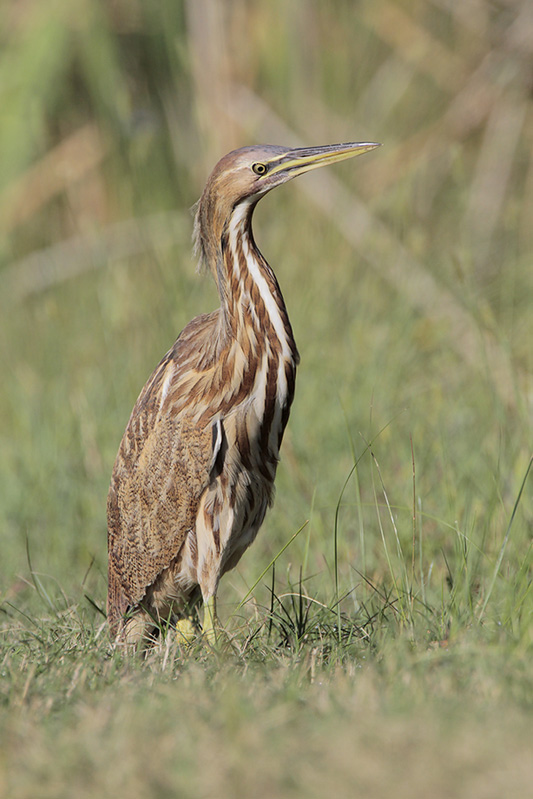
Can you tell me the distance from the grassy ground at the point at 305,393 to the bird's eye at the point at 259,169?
715 millimetres

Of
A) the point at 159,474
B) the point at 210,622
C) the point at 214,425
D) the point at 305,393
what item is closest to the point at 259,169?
the point at 214,425

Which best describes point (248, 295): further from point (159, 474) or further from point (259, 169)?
point (159, 474)

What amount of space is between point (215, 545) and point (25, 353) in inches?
125

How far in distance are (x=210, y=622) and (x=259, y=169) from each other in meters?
1.27

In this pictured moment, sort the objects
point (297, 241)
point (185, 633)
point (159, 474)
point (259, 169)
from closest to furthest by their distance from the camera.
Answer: point (259, 169) → point (185, 633) → point (159, 474) → point (297, 241)

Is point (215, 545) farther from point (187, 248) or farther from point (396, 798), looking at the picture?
point (187, 248)

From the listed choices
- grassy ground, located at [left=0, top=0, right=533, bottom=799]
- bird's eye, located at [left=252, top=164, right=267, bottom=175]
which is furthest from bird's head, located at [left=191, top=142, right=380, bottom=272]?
grassy ground, located at [left=0, top=0, right=533, bottom=799]

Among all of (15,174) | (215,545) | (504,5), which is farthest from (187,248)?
(215,545)

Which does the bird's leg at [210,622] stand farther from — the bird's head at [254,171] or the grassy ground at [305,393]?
the bird's head at [254,171]

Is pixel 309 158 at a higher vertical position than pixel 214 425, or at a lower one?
higher

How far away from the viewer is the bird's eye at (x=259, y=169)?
276cm

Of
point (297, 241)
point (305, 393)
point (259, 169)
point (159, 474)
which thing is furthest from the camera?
point (297, 241)

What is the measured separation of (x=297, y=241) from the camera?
5.32 meters

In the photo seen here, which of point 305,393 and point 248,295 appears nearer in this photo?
point 248,295
